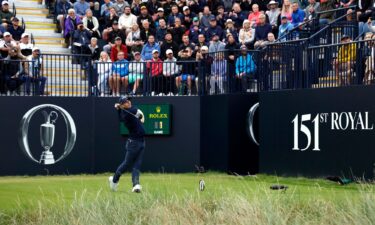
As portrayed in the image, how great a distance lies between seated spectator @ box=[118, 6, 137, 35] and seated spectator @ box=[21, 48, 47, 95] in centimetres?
461

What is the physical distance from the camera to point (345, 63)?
24312 millimetres

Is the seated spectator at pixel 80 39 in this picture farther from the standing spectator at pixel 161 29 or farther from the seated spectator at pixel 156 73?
the seated spectator at pixel 156 73

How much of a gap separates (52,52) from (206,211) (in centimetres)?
1751

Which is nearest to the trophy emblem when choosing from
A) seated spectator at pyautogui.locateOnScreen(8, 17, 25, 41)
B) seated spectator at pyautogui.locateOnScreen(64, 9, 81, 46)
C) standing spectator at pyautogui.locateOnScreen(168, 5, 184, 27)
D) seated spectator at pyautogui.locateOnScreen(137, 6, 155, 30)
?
seated spectator at pyautogui.locateOnScreen(8, 17, 25, 41)

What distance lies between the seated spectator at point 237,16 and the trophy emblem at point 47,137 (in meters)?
7.02

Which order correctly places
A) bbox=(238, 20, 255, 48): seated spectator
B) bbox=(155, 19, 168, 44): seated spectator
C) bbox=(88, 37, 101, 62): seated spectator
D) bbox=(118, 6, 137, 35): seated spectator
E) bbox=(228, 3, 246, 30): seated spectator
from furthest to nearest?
bbox=(228, 3, 246, 30): seated spectator < bbox=(118, 6, 137, 35): seated spectator < bbox=(155, 19, 168, 44): seated spectator < bbox=(88, 37, 101, 62): seated spectator < bbox=(238, 20, 255, 48): seated spectator

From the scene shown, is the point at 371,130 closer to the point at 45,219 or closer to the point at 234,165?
the point at 234,165

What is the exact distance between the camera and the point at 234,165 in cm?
2864

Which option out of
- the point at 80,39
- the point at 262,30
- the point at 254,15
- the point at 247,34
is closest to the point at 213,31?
the point at 254,15

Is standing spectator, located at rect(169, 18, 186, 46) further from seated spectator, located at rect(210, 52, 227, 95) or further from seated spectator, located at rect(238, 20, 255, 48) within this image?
seated spectator, located at rect(210, 52, 227, 95)

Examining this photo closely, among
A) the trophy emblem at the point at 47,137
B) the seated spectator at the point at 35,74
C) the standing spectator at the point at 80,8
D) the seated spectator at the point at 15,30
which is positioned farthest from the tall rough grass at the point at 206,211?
the standing spectator at the point at 80,8

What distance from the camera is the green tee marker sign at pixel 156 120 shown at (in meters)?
29.8

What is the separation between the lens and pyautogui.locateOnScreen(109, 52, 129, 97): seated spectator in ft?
97.2

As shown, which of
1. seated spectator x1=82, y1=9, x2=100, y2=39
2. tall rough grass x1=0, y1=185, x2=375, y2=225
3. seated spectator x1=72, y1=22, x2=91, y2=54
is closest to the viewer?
tall rough grass x1=0, y1=185, x2=375, y2=225
